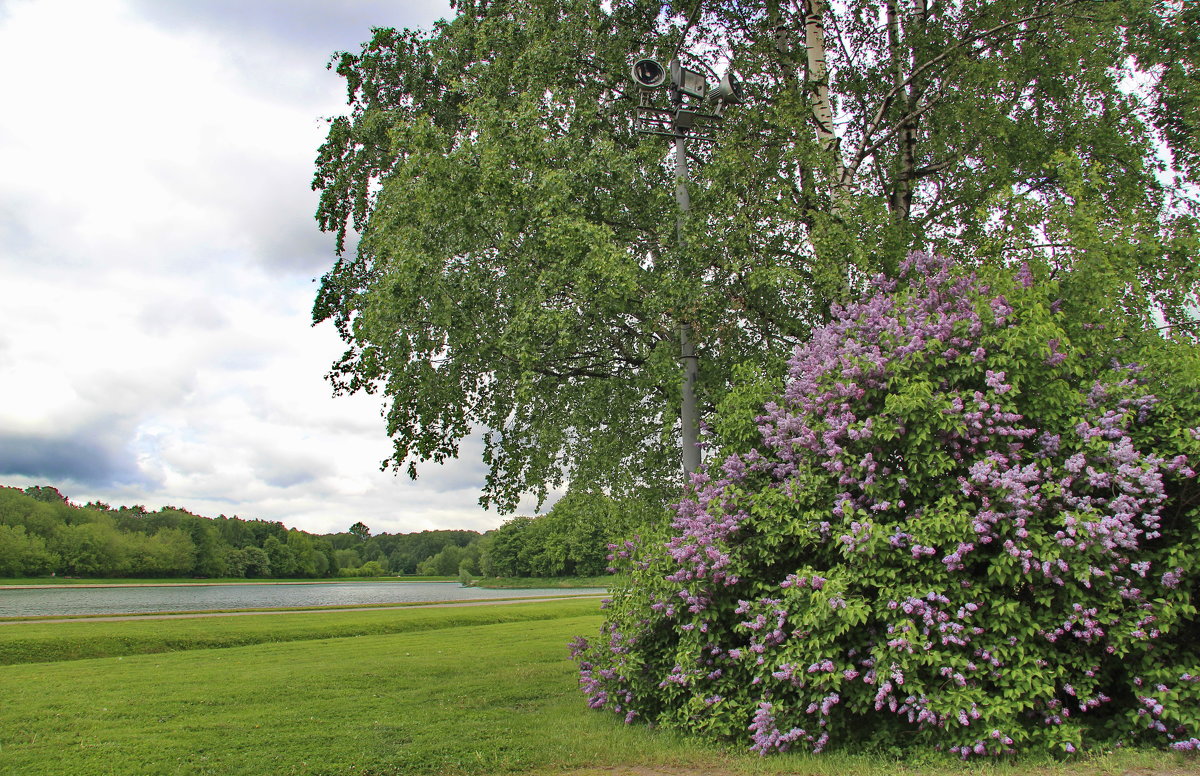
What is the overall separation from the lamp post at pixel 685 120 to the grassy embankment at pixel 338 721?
3724mm

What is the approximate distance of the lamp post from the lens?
10.4m

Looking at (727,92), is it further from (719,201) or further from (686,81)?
(719,201)

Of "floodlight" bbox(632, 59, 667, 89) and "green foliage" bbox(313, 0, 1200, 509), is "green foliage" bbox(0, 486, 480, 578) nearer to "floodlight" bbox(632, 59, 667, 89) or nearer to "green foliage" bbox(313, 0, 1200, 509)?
"green foliage" bbox(313, 0, 1200, 509)

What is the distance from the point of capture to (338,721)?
9.14 meters

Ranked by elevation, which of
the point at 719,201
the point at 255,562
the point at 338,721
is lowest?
the point at 255,562

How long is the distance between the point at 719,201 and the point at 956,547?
613 cm

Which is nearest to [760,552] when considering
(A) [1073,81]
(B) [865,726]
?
(B) [865,726]

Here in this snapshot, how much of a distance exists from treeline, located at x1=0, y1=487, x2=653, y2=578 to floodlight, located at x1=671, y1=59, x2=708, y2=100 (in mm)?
39627

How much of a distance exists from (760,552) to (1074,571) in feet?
8.79

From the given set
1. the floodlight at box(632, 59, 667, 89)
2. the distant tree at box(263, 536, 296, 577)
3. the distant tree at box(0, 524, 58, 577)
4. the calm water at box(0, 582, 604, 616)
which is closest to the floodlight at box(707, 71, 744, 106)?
the floodlight at box(632, 59, 667, 89)

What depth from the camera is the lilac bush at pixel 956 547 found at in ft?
20.9

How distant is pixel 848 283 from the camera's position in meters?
10.1

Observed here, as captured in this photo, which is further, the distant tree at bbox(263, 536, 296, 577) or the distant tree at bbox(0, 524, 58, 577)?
the distant tree at bbox(263, 536, 296, 577)

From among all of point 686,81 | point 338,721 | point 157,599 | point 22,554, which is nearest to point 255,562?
point 22,554
